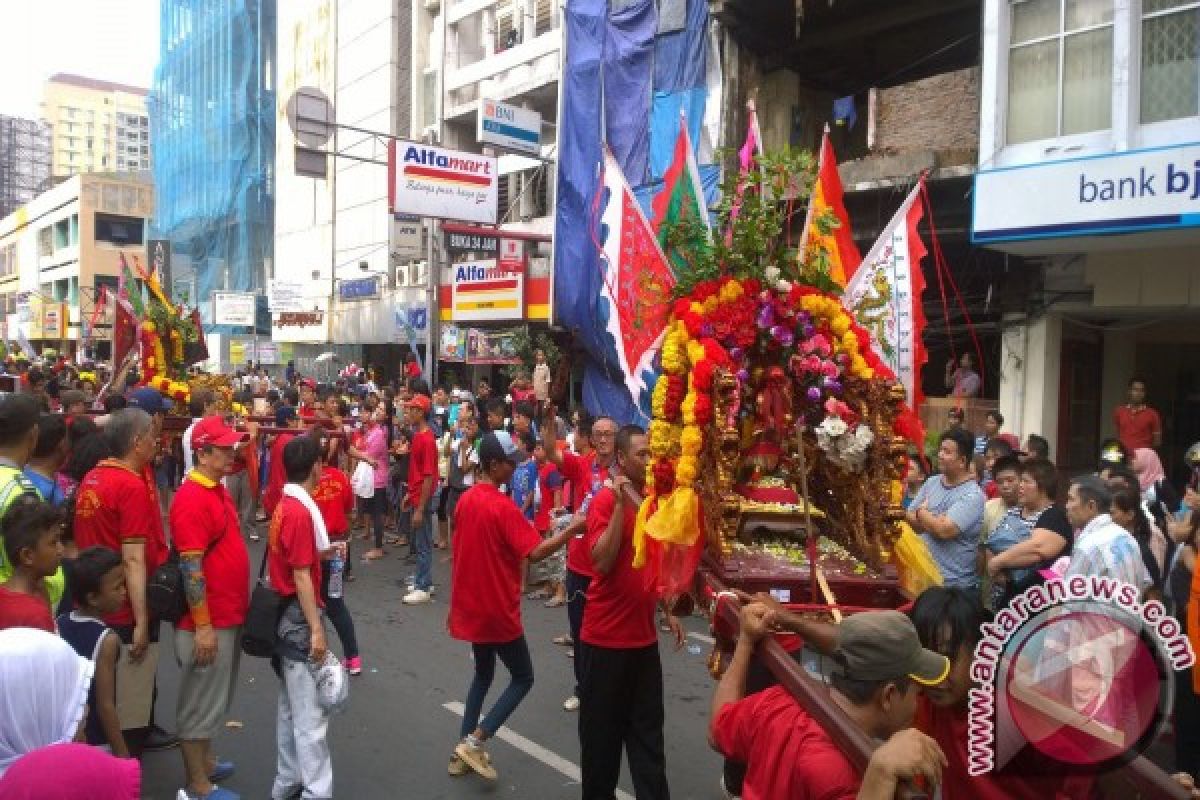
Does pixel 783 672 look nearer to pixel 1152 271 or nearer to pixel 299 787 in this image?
pixel 299 787

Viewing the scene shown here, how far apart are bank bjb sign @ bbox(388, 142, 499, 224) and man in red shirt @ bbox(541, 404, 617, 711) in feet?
27.2

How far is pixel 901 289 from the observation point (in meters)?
4.56

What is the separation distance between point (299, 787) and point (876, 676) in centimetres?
333

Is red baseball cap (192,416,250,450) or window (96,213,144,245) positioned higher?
window (96,213,144,245)

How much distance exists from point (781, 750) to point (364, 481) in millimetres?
8254

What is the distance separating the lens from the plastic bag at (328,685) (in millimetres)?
4082

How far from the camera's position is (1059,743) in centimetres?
194

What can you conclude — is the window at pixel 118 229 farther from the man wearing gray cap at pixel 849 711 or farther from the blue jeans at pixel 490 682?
the man wearing gray cap at pixel 849 711

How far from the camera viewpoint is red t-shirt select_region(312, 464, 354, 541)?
20.2ft

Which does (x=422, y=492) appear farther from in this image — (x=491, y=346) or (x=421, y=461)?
(x=491, y=346)

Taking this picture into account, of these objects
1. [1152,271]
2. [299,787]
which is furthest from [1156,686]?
[1152,271]

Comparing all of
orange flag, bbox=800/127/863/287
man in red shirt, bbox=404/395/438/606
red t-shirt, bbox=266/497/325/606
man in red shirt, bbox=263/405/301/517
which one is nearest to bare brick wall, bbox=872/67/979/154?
man in red shirt, bbox=404/395/438/606

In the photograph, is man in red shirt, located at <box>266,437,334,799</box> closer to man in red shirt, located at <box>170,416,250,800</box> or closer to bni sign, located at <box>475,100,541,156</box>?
man in red shirt, located at <box>170,416,250,800</box>

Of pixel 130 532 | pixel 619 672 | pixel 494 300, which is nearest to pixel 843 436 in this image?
pixel 619 672
